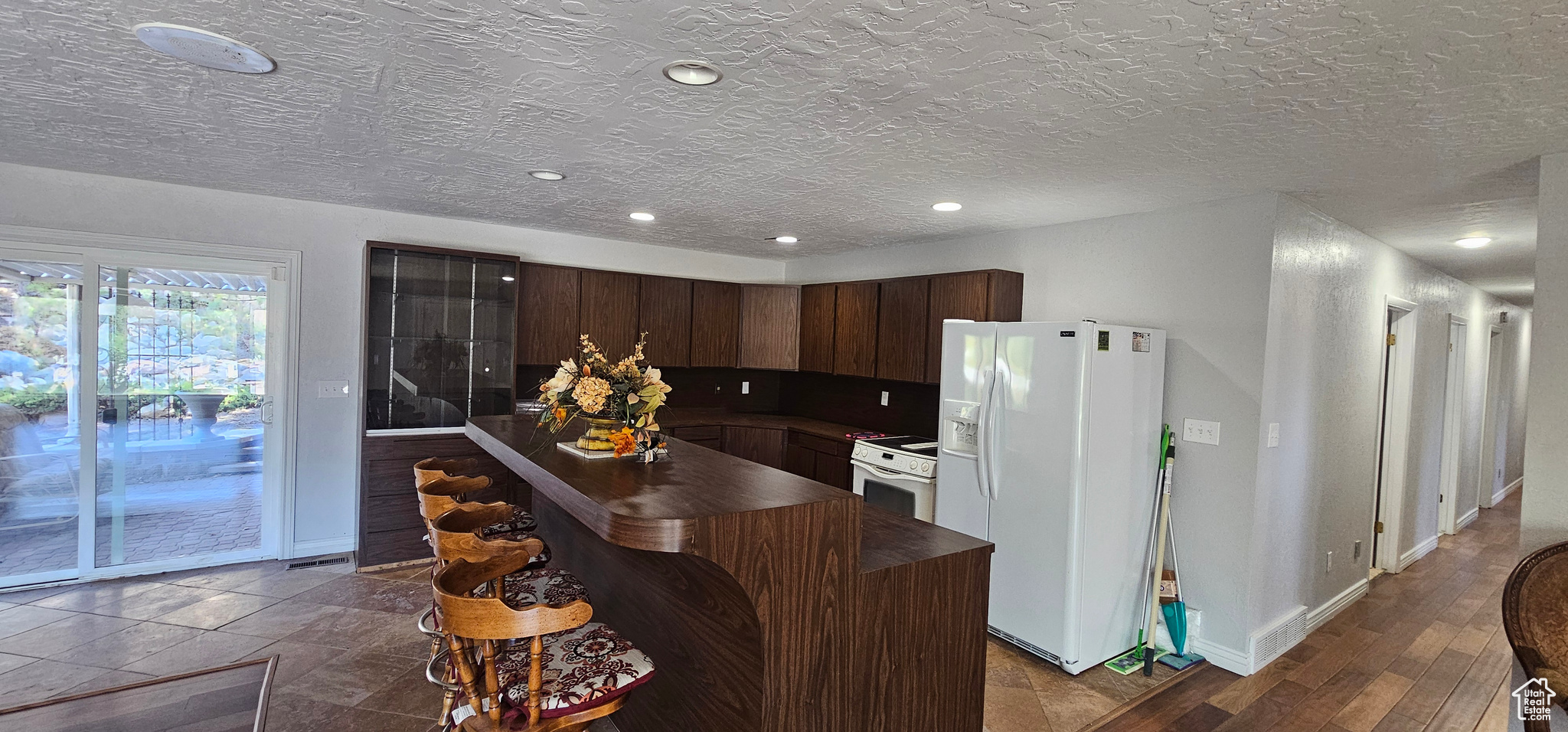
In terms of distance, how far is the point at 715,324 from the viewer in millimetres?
5914

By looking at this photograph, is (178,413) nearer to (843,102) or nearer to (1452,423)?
(843,102)

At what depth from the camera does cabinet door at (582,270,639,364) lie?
5.27 m

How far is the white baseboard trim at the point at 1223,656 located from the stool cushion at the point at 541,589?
297cm

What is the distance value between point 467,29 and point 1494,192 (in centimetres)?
408

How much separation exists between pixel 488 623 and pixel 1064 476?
2568 mm

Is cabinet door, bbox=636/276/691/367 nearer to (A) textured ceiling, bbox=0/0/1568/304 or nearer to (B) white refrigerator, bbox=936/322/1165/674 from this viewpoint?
(A) textured ceiling, bbox=0/0/1568/304

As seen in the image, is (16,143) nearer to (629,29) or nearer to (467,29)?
(467,29)

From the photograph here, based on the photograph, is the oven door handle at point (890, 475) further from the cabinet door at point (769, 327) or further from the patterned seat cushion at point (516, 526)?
the patterned seat cushion at point (516, 526)

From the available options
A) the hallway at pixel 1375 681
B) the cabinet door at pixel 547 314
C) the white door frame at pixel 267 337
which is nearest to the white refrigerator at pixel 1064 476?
the hallway at pixel 1375 681

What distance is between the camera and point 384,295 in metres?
4.39

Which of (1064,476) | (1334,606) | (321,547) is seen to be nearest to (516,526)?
(321,547)

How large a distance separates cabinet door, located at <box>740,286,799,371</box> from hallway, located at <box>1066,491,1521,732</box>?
366cm

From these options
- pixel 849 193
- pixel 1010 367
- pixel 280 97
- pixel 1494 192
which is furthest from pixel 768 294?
pixel 1494 192

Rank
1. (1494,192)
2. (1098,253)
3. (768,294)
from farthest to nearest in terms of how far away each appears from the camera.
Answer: (768,294) → (1098,253) → (1494,192)
